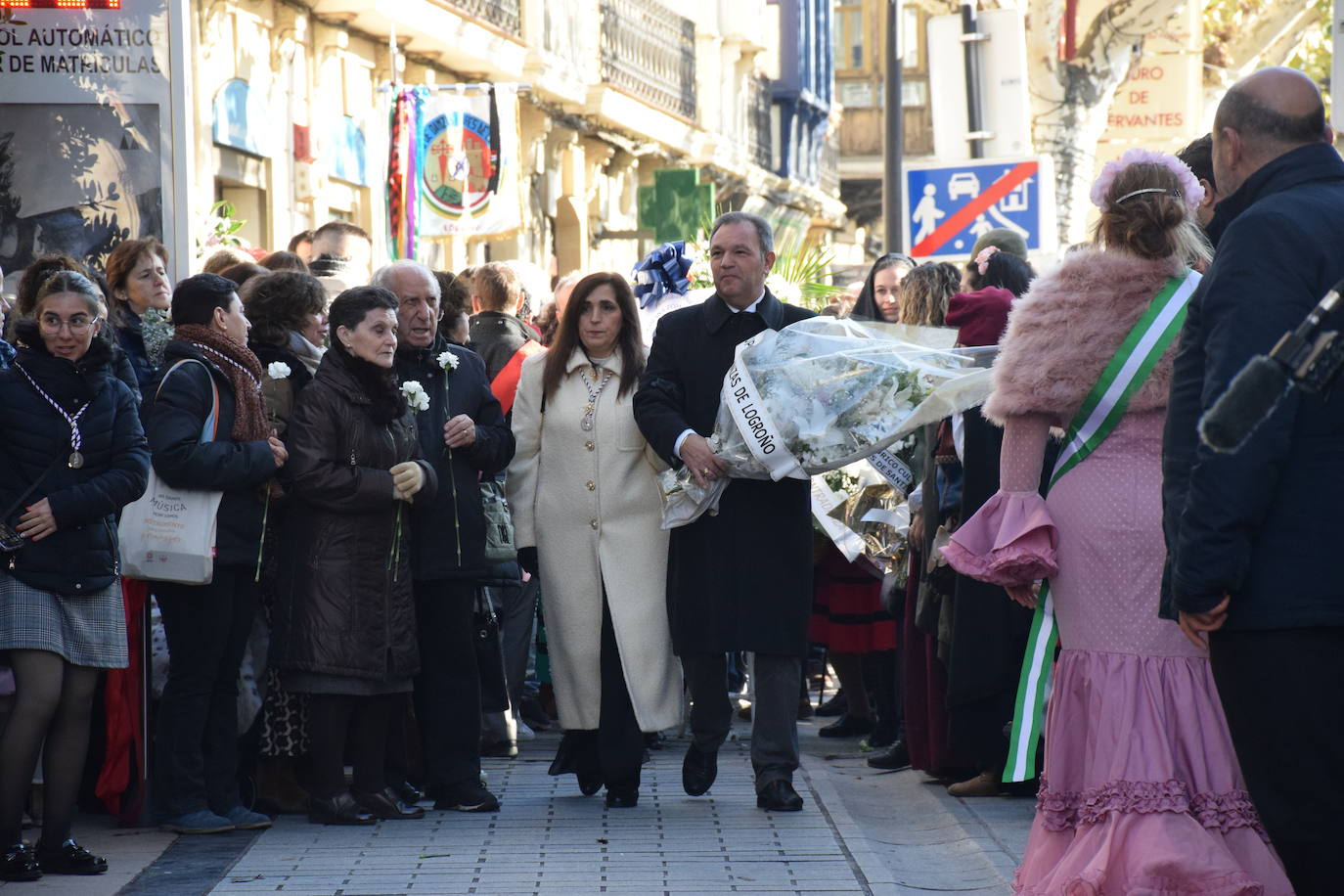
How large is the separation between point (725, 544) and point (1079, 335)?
239cm

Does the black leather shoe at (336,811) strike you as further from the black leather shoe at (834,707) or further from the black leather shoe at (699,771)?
the black leather shoe at (834,707)

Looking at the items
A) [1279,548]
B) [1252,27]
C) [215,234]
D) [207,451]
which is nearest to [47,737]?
[207,451]

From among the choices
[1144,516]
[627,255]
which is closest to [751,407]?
[1144,516]

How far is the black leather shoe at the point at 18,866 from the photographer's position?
633 cm

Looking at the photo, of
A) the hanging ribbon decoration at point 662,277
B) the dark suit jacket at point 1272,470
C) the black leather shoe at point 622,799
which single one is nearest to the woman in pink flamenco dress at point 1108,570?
the dark suit jacket at point 1272,470

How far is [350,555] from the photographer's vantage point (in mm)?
7328

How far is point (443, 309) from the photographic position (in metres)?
9.20

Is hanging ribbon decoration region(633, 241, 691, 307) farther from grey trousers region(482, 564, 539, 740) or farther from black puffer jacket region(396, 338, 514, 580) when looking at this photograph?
black puffer jacket region(396, 338, 514, 580)

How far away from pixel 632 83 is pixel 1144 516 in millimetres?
23790

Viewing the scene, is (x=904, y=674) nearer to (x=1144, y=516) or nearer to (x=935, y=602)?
(x=935, y=602)

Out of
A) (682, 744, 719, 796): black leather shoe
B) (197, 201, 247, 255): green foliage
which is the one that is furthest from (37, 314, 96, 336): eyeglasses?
(197, 201, 247, 255): green foliage

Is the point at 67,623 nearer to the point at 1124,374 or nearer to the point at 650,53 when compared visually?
the point at 1124,374

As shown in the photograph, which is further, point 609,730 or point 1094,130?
point 1094,130

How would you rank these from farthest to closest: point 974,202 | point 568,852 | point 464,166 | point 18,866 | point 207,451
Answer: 1. point 464,166
2. point 974,202
3. point 207,451
4. point 568,852
5. point 18,866
